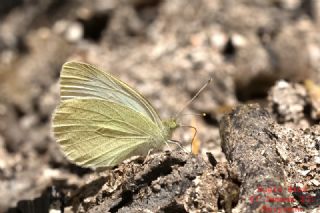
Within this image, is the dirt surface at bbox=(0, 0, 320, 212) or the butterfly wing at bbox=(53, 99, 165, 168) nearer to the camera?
the dirt surface at bbox=(0, 0, 320, 212)

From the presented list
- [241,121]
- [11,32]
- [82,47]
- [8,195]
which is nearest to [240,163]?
[241,121]

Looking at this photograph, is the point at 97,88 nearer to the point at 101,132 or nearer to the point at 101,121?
the point at 101,121

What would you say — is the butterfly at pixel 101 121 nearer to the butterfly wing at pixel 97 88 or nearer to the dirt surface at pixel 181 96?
the butterfly wing at pixel 97 88

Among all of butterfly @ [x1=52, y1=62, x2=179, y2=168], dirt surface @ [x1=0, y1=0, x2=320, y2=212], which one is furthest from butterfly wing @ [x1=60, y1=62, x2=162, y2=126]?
dirt surface @ [x1=0, y1=0, x2=320, y2=212]

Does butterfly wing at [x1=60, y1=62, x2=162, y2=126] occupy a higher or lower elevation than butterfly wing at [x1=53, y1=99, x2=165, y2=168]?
higher

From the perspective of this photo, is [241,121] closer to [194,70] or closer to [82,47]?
[194,70]

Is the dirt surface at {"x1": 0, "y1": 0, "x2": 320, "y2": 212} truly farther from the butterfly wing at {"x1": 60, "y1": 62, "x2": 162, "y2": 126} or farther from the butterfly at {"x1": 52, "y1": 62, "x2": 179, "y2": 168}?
the butterfly wing at {"x1": 60, "y1": 62, "x2": 162, "y2": 126}

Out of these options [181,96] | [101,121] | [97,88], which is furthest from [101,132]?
[181,96]

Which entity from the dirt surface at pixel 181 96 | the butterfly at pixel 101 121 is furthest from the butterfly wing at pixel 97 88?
the dirt surface at pixel 181 96
